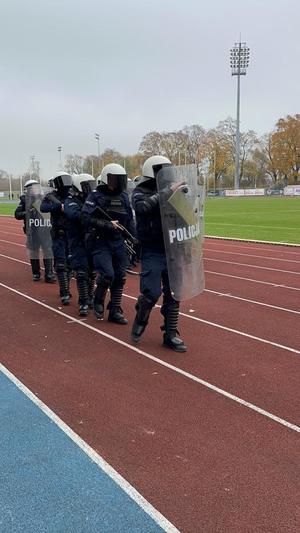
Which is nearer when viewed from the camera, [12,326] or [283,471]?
[283,471]

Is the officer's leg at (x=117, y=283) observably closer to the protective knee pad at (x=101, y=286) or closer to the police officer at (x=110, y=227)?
the police officer at (x=110, y=227)

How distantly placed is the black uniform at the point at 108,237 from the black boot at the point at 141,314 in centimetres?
98

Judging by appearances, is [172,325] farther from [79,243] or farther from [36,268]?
[36,268]

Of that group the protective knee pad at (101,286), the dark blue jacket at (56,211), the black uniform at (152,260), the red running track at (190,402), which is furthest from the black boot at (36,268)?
the black uniform at (152,260)

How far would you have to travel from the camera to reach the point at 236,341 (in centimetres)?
584

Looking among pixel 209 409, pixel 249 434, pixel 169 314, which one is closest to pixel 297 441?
pixel 249 434

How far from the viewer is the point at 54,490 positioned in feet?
9.65

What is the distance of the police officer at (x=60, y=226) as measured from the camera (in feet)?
26.1

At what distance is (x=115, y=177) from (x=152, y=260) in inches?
55.8

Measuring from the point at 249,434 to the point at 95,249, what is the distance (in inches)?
140

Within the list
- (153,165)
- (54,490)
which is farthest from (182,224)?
(54,490)

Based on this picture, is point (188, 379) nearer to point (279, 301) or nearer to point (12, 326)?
point (12, 326)

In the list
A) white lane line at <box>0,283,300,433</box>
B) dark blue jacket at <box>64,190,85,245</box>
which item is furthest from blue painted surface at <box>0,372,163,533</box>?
dark blue jacket at <box>64,190,85,245</box>

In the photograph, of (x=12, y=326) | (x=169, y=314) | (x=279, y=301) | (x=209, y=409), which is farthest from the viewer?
(x=279, y=301)
